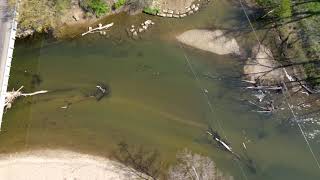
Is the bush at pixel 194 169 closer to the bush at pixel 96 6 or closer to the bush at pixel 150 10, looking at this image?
the bush at pixel 150 10

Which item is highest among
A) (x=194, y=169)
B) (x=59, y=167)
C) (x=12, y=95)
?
(x=12, y=95)

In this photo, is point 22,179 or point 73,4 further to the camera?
point 73,4

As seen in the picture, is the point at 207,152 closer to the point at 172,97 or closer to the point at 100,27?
the point at 172,97

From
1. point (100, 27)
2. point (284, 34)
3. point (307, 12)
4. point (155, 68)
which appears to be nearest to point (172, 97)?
point (155, 68)

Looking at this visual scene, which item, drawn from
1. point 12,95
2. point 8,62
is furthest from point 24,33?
point 12,95

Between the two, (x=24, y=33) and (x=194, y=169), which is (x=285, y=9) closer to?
(x=194, y=169)

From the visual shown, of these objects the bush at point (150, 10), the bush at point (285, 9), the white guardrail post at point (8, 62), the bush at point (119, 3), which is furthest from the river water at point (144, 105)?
the bush at point (285, 9)

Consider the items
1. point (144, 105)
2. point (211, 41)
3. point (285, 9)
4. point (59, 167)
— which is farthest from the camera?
point (211, 41)
